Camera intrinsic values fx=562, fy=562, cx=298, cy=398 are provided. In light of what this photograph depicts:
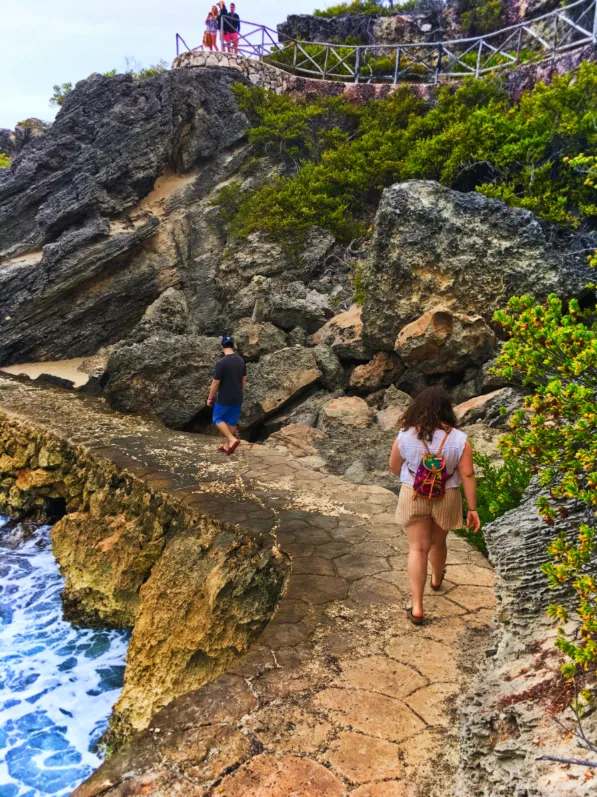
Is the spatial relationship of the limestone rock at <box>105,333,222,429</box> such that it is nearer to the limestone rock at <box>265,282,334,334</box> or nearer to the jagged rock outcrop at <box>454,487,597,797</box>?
the limestone rock at <box>265,282,334,334</box>

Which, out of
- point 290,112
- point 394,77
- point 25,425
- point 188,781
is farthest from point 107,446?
point 394,77

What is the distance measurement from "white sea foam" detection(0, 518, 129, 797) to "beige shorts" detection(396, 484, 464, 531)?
343cm

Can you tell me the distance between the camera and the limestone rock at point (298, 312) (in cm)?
1284

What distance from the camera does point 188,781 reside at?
240 centimetres

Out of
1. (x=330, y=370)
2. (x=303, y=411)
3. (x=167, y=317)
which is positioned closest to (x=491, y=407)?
(x=303, y=411)

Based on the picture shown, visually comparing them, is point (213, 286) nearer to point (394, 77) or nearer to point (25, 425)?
point (25, 425)

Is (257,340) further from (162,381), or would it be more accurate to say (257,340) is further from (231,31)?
(231,31)

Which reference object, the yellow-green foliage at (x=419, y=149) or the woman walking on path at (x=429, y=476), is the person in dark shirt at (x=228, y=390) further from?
the yellow-green foliage at (x=419, y=149)

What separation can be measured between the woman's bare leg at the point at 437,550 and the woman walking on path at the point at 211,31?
2046 centimetres

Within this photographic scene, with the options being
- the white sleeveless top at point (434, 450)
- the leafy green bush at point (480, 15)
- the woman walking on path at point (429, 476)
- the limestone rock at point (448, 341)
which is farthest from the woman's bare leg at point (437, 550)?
the leafy green bush at point (480, 15)

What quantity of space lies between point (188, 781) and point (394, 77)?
2101 centimetres

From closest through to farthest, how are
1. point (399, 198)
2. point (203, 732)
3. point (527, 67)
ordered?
point (203, 732) → point (399, 198) → point (527, 67)

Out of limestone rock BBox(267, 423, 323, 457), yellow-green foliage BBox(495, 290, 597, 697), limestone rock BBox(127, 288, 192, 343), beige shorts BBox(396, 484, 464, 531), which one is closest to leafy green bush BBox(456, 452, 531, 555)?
beige shorts BBox(396, 484, 464, 531)

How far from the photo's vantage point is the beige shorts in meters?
3.57
